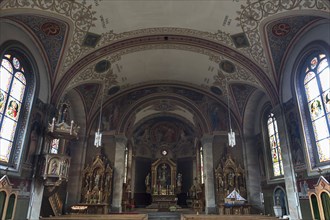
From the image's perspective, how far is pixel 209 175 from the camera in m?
16.0

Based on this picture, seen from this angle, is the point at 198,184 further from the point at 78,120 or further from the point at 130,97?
the point at 78,120

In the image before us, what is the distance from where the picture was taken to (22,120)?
33.2ft

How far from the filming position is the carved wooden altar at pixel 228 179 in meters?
15.5

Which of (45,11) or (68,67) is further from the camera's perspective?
(68,67)

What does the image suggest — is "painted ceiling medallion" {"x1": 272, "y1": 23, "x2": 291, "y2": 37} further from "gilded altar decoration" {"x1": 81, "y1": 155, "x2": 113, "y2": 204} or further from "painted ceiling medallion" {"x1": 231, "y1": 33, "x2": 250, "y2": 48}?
"gilded altar decoration" {"x1": 81, "y1": 155, "x2": 113, "y2": 204}

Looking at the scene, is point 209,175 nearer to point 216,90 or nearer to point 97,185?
point 216,90

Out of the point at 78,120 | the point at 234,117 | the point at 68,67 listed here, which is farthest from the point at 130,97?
the point at 234,117

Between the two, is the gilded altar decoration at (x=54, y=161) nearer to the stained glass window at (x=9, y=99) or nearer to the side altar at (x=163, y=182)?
Answer: the stained glass window at (x=9, y=99)

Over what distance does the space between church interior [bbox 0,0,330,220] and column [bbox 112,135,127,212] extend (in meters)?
0.07

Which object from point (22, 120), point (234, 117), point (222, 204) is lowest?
point (222, 204)

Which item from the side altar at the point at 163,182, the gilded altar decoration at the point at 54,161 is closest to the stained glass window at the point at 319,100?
the gilded altar decoration at the point at 54,161

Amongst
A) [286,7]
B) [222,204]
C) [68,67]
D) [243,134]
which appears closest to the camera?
[286,7]

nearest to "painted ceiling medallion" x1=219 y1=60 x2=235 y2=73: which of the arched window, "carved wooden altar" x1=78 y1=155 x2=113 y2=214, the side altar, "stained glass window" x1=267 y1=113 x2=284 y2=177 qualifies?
"stained glass window" x1=267 y1=113 x2=284 y2=177

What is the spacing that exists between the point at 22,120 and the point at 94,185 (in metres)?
7.11
